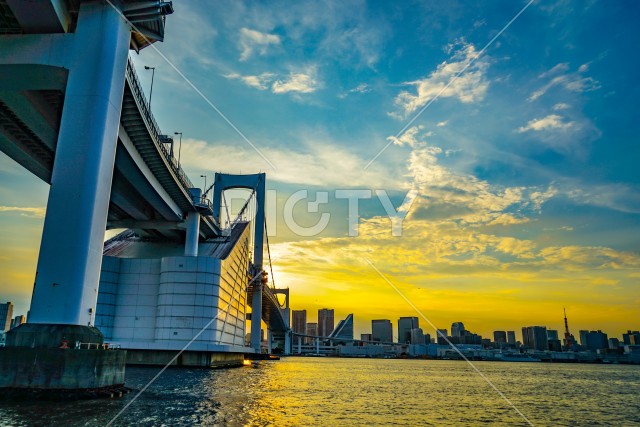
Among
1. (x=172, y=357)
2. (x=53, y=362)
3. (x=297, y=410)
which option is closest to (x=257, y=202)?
(x=172, y=357)

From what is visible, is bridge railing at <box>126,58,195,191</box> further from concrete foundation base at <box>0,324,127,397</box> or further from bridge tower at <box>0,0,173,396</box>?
concrete foundation base at <box>0,324,127,397</box>

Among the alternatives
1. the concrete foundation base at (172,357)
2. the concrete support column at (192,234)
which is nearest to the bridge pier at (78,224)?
the concrete foundation base at (172,357)

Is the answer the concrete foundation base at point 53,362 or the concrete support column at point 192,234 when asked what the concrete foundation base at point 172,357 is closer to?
the concrete support column at point 192,234

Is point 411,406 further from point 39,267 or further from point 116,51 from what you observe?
point 116,51

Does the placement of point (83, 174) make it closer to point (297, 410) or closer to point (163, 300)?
point (297, 410)

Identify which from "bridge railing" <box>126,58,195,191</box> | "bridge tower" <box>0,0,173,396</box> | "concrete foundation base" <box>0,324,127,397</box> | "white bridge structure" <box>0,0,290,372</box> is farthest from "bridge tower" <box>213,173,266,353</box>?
"concrete foundation base" <box>0,324,127,397</box>

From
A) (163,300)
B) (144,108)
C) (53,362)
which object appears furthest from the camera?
(163,300)
